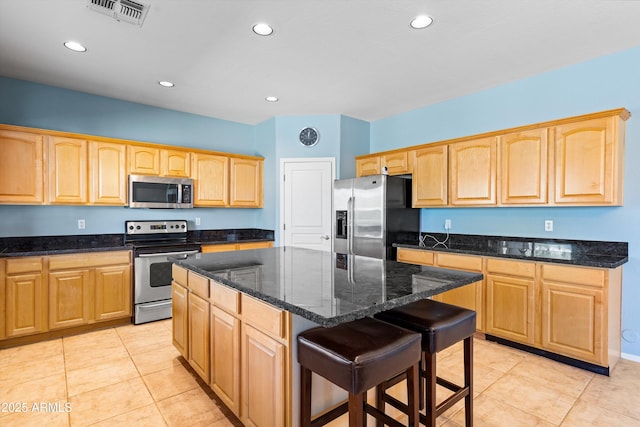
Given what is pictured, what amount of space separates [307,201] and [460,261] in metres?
2.22

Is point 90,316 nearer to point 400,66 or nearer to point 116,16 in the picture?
point 116,16

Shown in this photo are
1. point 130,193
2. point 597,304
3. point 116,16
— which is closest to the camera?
point 116,16

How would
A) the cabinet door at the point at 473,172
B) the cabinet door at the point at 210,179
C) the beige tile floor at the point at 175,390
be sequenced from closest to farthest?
the beige tile floor at the point at 175,390 < the cabinet door at the point at 473,172 < the cabinet door at the point at 210,179

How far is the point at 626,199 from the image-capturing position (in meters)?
2.80

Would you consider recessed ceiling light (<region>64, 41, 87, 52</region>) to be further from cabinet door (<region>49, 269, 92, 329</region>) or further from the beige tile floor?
the beige tile floor

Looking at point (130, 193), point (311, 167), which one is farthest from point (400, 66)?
point (130, 193)

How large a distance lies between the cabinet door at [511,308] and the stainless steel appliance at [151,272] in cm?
324

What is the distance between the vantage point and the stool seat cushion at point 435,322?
162cm

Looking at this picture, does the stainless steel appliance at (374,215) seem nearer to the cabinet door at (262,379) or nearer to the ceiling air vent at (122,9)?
the cabinet door at (262,379)

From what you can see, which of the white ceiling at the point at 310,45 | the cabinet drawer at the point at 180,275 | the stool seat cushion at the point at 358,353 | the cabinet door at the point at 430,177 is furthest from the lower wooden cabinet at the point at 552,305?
the cabinet drawer at the point at 180,275

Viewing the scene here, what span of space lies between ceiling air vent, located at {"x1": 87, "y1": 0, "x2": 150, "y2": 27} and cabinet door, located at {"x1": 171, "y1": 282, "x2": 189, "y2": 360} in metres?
2.02

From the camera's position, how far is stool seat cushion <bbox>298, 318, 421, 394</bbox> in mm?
1281

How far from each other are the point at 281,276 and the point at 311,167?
302 centimetres

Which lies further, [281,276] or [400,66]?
[400,66]
